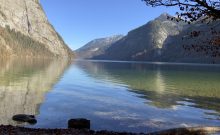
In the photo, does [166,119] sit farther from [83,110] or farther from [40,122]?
[40,122]

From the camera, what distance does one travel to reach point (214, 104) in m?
57.2

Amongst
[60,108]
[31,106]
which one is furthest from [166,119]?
[31,106]

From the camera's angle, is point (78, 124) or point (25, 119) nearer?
point (78, 124)

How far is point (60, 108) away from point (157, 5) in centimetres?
2995

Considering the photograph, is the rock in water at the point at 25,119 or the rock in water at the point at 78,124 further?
the rock in water at the point at 25,119

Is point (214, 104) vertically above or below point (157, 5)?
below

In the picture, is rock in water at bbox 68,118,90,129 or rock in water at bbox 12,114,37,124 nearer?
rock in water at bbox 68,118,90,129

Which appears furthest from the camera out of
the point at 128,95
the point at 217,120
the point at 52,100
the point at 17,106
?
the point at 128,95

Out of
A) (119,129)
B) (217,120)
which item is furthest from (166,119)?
(119,129)

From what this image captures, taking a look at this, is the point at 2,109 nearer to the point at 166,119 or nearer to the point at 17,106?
the point at 17,106

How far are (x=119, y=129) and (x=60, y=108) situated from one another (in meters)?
13.8

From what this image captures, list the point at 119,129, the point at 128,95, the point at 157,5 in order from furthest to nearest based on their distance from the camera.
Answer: the point at 128,95 → the point at 119,129 → the point at 157,5

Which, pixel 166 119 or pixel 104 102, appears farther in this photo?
pixel 104 102

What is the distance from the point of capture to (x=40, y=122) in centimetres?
3766
